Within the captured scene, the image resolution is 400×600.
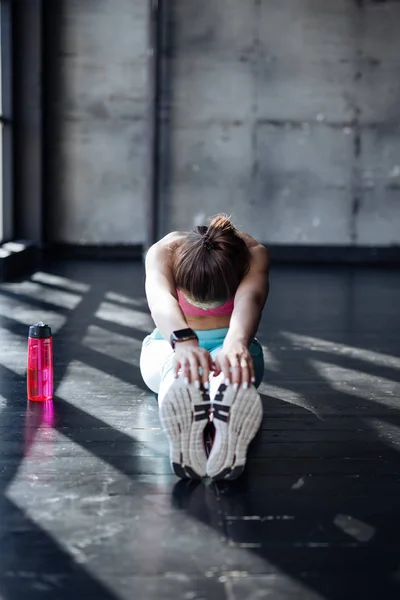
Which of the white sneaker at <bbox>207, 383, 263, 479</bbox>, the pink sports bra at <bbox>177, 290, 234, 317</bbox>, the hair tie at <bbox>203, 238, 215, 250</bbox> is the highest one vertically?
the hair tie at <bbox>203, 238, 215, 250</bbox>

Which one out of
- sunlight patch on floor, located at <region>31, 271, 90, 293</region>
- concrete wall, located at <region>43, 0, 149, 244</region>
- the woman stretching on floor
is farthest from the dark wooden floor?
concrete wall, located at <region>43, 0, 149, 244</region>

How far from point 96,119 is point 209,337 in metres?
6.90

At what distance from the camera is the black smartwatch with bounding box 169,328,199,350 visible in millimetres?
2076

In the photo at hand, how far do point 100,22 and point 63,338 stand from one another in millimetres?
5698

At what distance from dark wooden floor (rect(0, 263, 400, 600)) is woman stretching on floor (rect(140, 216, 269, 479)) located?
12 centimetres

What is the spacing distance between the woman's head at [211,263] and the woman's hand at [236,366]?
254 mm

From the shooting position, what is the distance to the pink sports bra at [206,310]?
2491 millimetres

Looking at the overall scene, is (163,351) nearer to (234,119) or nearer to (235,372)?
(235,372)

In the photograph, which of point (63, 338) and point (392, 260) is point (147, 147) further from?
point (63, 338)

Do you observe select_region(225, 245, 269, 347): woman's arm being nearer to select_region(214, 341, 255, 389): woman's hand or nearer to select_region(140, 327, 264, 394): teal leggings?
select_region(214, 341, 255, 389): woman's hand

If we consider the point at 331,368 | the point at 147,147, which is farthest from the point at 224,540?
the point at 147,147

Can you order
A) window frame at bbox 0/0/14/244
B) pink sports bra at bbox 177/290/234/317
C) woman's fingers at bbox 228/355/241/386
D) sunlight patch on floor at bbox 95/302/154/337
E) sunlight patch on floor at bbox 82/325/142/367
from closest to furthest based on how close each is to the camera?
Result: woman's fingers at bbox 228/355/241/386, pink sports bra at bbox 177/290/234/317, sunlight patch on floor at bbox 82/325/142/367, sunlight patch on floor at bbox 95/302/154/337, window frame at bbox 0/0/14/244

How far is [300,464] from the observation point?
229 centimetres

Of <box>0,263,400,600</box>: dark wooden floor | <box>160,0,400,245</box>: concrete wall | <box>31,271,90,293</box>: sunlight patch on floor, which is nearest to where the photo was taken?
<box>0,263,400,600</box>: dark wooden floor
